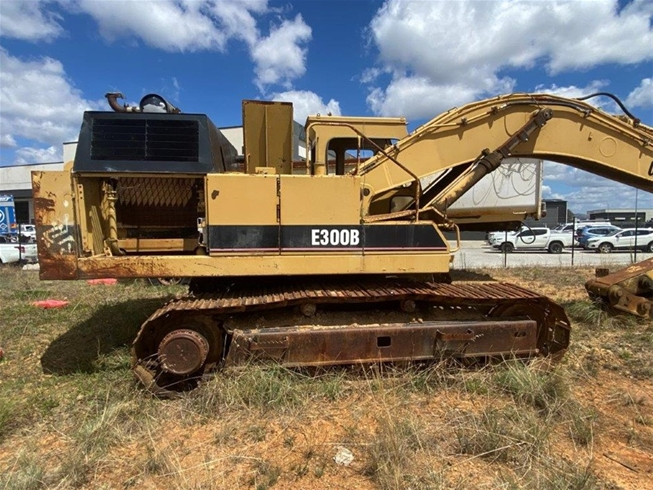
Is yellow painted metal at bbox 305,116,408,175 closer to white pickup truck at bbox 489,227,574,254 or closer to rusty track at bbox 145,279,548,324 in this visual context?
rusty track at bbox 145,279,548,324

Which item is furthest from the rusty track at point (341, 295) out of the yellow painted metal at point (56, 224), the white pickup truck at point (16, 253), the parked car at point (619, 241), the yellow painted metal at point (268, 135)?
the parked car at point (619, 241)

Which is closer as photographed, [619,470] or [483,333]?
[619,470]

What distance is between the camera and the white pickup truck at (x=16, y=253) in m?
16.5

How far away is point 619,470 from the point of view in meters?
2.99

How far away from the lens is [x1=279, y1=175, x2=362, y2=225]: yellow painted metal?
4.18 m

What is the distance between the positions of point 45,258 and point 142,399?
1.61 metres

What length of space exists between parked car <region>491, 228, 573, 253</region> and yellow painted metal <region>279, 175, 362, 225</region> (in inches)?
927

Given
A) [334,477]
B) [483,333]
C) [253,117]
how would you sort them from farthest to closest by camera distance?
1. [253,117]
2. [483,333]
3. [334,477]

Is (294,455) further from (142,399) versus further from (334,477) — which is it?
(142,399)

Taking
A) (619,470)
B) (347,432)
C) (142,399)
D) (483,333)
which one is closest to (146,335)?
(142,399)

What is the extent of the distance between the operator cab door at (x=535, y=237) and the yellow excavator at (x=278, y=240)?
22.7m

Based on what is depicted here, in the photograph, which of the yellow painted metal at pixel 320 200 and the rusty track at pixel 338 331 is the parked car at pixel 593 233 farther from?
the yellow painted metal at pixel 320 200

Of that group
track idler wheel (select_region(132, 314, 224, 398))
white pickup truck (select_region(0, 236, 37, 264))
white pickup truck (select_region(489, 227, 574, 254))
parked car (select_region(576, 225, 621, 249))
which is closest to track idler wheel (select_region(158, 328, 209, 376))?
track idler wheel (select_region(132, 314, 224, 398))

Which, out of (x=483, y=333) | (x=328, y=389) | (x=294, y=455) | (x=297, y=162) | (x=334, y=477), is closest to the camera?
(x=334, y=477)
